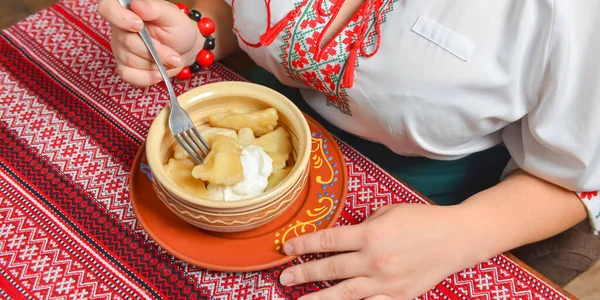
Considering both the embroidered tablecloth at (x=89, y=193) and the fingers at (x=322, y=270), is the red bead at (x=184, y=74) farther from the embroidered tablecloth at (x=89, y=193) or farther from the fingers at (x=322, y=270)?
the fingers at (x=322, y=270)

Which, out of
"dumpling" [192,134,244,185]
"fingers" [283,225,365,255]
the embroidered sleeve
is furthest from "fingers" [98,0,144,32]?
the embroidered sleeve

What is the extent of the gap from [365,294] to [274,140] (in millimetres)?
222

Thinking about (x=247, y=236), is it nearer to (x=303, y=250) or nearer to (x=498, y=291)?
(x=303, y=250)

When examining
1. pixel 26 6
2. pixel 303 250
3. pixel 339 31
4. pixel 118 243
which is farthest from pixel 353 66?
pixel 26 6

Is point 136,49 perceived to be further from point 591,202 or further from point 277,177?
point 591,202

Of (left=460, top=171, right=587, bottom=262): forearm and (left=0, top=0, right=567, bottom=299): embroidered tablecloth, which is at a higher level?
(left=460, top=171, right=587, bottom=262): forearm

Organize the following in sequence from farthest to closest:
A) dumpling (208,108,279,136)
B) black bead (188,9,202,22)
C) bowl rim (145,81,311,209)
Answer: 1. black bead (188,9,202,22)
2. dumpling (208,108,279,136)
3. bowl rim (145,81,311,209)

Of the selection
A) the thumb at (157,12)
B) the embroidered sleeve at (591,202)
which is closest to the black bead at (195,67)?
the thumb at (157,12)

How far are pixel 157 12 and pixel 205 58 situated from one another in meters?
0.16

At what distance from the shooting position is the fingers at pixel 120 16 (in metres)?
0.65

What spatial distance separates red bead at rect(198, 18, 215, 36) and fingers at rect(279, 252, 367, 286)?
17.1 inches

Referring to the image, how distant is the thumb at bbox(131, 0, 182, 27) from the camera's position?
673 mm

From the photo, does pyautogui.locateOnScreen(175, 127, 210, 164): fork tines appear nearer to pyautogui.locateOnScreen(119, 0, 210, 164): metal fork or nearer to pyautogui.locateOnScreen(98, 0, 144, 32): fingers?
→ pyautogui.locateOnScreen(119, 0, 210, 164): metal fork

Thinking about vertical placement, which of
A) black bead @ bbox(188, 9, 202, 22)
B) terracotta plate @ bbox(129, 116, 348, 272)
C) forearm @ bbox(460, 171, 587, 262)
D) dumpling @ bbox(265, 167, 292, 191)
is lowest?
terracotta plate @ bbox(129, 116, 348, 272)
